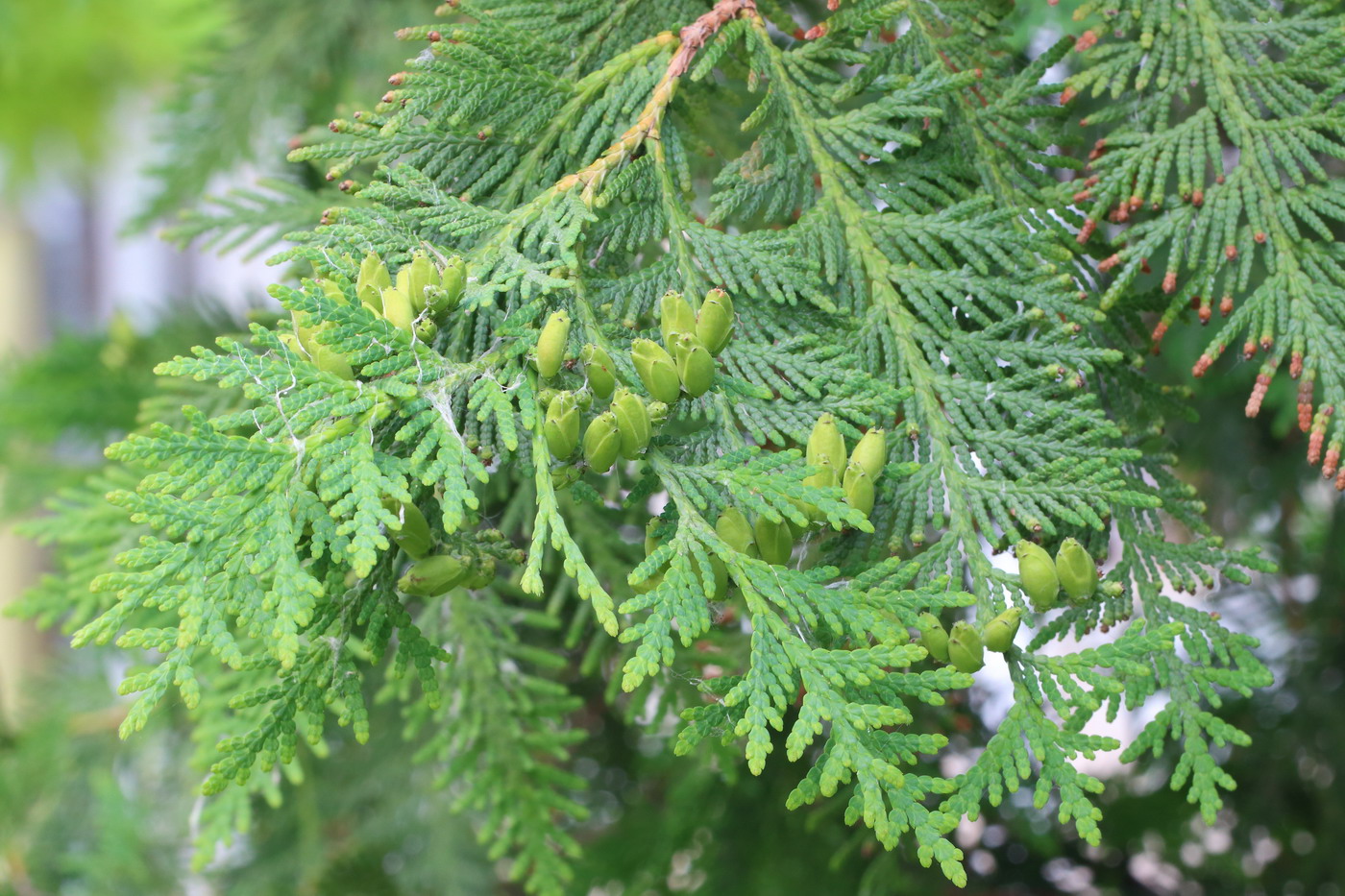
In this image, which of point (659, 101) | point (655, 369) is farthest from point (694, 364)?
point (659, 101)

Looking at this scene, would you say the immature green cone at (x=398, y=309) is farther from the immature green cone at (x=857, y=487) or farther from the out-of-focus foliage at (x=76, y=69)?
the out-of-focus foliage at (x=76, y=69)

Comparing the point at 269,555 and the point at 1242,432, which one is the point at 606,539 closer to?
the point at 269,555

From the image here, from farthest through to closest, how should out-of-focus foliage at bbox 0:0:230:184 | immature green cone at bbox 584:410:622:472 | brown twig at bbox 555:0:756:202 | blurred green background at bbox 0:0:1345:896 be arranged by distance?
out-of-focus foliage at bbox 0:0:230:184 → blurred green background at bbox 0:0:1345:896 → brown twig at bbox 555:0:756:202 → immature green cone at bbox 584:410:622:472

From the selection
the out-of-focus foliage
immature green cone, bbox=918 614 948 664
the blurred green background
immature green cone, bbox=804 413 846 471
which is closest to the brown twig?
immature green cone, bbox=804 413 846 471

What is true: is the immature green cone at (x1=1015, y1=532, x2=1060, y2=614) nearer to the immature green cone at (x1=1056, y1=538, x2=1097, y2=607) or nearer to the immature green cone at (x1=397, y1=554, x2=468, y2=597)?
the immature green cone at (x1=1056, y1=538, x2=1097, y2=607)

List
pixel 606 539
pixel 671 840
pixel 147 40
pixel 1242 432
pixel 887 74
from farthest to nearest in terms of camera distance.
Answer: pixel 147 40
pixel 1242 432
pixel 671 840
pixel 606 539
pixel 887 74

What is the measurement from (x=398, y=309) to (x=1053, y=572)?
0.44 meters

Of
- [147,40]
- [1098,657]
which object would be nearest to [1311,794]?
[1098,657]

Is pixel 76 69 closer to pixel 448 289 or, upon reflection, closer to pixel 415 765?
pixel 415 765

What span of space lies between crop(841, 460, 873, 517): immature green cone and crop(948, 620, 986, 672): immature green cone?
0.30 ft

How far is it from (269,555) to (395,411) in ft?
0.37

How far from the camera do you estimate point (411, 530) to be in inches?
23.0

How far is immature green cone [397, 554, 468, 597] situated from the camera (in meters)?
0.59

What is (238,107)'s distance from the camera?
1386 millimetres
